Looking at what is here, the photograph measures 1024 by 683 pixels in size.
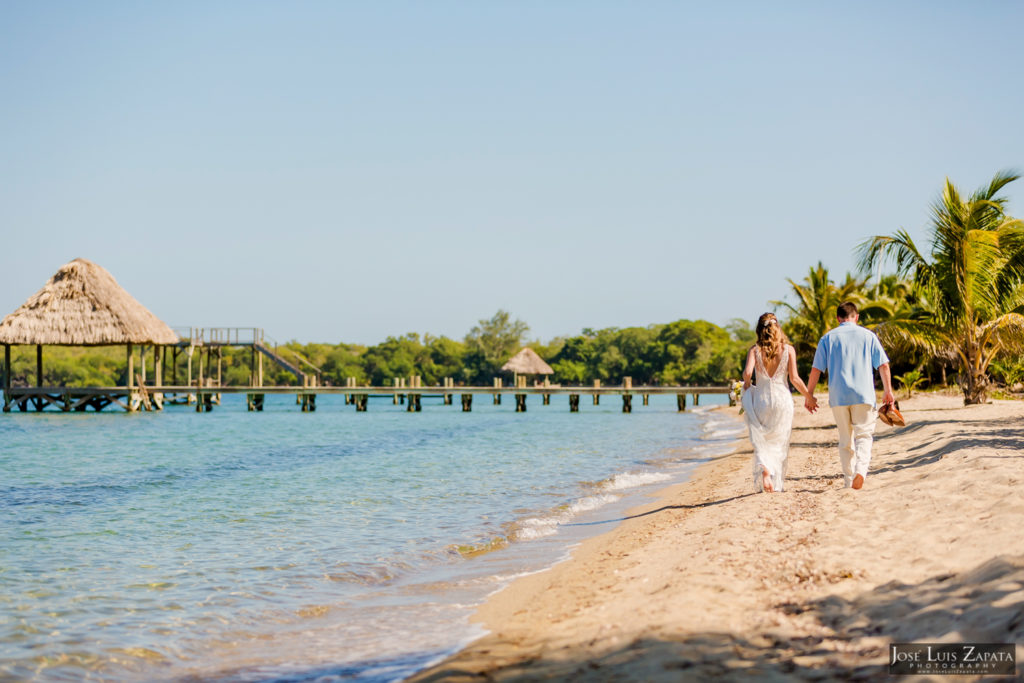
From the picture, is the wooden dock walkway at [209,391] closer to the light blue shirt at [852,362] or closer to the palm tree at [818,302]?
the palm tree at [818,302]

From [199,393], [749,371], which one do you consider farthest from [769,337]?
[199,393]

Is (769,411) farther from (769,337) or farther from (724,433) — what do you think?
(724,433)

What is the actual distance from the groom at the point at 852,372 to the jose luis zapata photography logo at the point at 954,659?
3.56 m

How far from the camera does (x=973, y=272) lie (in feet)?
50.2

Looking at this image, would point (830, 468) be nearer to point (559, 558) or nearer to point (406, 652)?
point (559, 558)

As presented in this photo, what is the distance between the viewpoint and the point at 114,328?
35781 mm

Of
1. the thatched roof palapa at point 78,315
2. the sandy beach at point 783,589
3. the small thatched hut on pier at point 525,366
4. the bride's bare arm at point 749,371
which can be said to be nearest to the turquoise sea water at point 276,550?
the sandy beach at point 783,589

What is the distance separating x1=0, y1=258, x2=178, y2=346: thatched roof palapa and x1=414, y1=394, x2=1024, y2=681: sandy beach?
111 ft

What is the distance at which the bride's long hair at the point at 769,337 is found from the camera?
691 centimetres

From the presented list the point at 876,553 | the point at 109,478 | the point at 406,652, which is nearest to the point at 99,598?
the point at 406,652

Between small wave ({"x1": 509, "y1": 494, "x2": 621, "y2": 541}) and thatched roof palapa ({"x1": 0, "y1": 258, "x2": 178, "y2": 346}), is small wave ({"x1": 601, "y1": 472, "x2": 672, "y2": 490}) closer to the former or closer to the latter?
small wave ({"x1": 509, "y1": 494, "x2": 621, "y2": 541})

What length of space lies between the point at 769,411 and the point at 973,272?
1070 cm

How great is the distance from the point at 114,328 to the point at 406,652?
3574cm

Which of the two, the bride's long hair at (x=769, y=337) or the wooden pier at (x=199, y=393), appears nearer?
the bride's long hair at (x=769, y=337)
